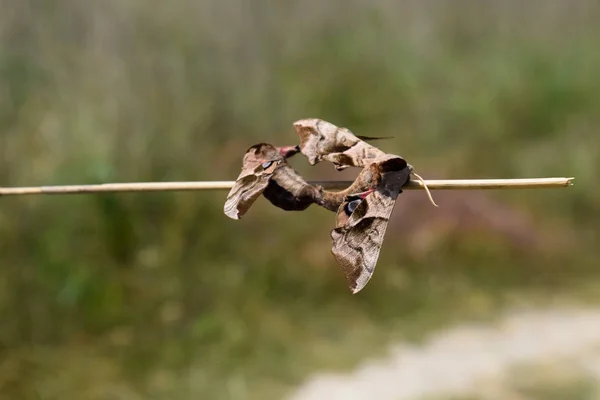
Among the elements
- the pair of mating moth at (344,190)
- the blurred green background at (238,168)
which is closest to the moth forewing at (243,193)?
the pair of mating moth at (344,190)

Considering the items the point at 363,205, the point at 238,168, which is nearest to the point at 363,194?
the point at 363,205

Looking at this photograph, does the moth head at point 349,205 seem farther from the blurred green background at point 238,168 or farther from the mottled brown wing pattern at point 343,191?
the blurred green background at point 238,168

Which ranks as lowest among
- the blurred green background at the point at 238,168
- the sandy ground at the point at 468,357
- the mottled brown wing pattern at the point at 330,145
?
the sandy ground at the point at 468,357

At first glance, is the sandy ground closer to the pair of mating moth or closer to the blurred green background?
the blurred green background

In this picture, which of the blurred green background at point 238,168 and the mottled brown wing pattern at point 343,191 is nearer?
the mottled brown wing pattern at point 343,191

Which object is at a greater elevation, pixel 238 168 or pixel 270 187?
pixel 270 187

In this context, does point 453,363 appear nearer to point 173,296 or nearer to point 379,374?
point 379,374

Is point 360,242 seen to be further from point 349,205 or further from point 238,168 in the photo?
point 238,168
